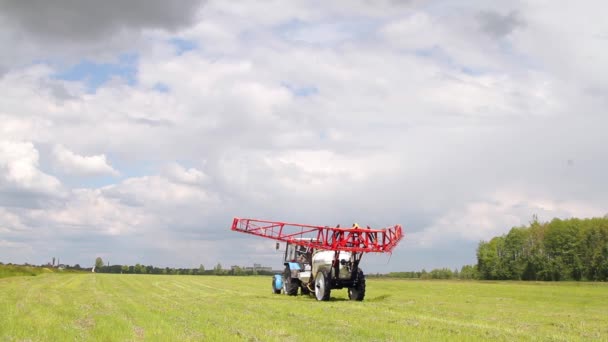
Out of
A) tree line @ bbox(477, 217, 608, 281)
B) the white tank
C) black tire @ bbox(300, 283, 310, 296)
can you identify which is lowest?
black tire @ bbox(300, 283, 310, 296)

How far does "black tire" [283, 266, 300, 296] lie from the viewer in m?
33.4

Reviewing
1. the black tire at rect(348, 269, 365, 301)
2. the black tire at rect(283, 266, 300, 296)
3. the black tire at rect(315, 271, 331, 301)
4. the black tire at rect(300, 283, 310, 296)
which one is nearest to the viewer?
the black tire at rect(315, 271, 331, 301)

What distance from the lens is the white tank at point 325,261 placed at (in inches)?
1148

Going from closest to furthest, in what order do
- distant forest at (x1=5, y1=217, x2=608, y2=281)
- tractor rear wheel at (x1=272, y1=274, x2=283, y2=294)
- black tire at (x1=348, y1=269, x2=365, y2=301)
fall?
black tire at (x1=348, y1=269, x2=365, y2=301)
tractor rear wheel at (x1=272, y1=274, x2=283, y2=294)
distant forest at (x1=5, y1=217, x2=608, y2=281)

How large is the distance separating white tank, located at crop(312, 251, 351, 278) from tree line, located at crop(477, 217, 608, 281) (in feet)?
218

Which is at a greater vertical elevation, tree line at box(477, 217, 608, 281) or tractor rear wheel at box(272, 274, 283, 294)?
tree line at box(477, 217, 608, 281)

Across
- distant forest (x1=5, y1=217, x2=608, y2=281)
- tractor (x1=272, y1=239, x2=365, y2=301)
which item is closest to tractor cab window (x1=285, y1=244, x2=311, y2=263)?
tractor (x1=272, y1=239, x2=365, y2=301)

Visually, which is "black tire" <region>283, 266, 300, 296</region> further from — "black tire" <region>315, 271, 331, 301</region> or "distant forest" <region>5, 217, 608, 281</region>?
"distant forest" <region>5, 217, 608, 281</region>

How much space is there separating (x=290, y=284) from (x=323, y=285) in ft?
17.2

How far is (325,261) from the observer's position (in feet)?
100

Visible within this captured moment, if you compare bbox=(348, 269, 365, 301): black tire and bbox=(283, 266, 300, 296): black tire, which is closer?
bbox=(348, 269, 365, 301): black tire

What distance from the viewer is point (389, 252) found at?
29.2 m

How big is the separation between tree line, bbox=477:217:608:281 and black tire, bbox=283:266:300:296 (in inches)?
2589

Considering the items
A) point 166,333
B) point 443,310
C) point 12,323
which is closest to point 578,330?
point 443,310
